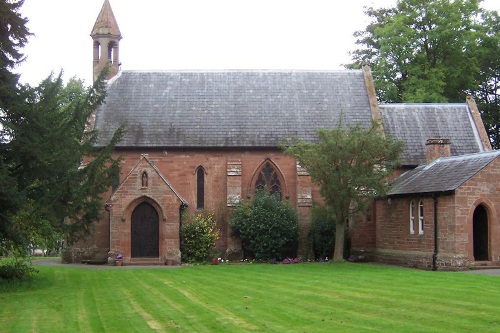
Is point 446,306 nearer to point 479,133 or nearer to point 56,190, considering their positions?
point 56,190

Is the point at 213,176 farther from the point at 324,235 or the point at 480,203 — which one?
the point at 480,203

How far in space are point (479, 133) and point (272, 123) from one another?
11.5 m

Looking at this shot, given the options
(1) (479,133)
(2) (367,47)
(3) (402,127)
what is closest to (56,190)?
(3) (402,127)

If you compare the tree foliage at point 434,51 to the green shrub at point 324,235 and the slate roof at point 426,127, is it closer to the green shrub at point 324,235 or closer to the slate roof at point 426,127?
the slate roof at point 426,127

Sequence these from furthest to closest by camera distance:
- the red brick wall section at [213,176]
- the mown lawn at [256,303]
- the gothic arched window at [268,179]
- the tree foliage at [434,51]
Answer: the tree foliage at [434,51] → the gothic arched window at [268,179] → the red brick wall section at [213,176] → the mown lawn at [256,303]

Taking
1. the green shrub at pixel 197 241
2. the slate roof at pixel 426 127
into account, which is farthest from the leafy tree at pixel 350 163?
the slate roof at pixel 426 127

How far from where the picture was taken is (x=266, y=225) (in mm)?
34875

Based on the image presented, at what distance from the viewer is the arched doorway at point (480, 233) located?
29.1 meters

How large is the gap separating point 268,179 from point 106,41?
13.0 metres

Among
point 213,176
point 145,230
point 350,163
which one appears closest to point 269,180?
point 213,176

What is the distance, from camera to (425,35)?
47594 millimetres

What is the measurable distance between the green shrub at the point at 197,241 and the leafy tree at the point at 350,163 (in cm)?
682

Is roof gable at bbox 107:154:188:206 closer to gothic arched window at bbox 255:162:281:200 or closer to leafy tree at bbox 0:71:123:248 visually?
gothic arched window at bbox 255:162:281:200

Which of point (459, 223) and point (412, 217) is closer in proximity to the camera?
point (459, 223)
